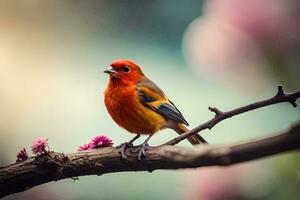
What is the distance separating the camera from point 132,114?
1297mm

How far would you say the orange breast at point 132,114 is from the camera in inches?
51.0

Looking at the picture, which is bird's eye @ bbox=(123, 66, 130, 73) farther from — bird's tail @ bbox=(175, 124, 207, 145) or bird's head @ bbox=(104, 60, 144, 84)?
bird's tail @ bbox=(175, 124, 207, 145)

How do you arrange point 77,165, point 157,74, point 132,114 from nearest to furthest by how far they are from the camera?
1. point 77,165
2. point 132,114
3. point 157,74

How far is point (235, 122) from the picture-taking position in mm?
1412

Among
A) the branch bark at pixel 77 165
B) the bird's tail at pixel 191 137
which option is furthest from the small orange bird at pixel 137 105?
the branch bark at pixel 77 165

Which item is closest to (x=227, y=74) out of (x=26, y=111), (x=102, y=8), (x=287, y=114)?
(x=287, y=114)

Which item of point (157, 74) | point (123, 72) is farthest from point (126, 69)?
point (157, 74)

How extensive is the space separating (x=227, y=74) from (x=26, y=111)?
1.66ft

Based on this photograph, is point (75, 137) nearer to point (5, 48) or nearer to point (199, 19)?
point (5, 48)

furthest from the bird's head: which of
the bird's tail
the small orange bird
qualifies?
the bird's tail

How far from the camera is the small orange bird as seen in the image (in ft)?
4.25

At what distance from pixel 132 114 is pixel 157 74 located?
8.4 inches

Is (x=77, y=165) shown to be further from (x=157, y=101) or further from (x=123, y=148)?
(x=157, y=101)

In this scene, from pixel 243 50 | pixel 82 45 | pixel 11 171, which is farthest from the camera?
pixel 82 45
